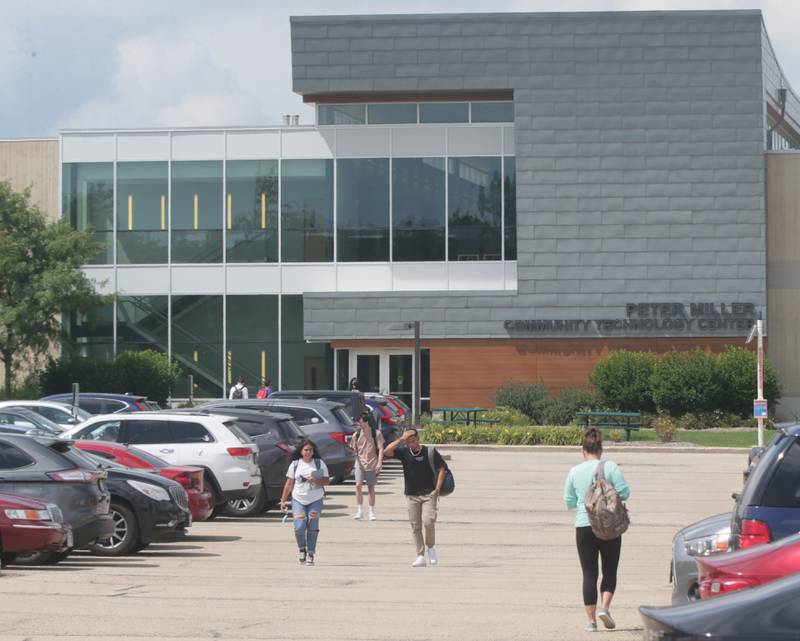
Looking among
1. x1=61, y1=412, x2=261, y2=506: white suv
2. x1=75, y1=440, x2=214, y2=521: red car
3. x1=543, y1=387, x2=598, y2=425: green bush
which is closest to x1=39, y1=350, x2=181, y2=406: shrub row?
x1=543, y1=387, x2=598, y2=425: green bush

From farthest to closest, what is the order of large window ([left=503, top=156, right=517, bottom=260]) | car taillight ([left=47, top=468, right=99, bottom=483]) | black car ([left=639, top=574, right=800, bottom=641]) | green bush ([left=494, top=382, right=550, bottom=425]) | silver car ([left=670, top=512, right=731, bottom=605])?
large window ([left=503, top=156, right=517, bottom=260]) → green bush ([left=494, top=382, right=550, bottom=425]) → car taillight ([left=47, top=468, right=99, bottom=483]) → silver car ([left=670, top=512, right=731, bottom=605]) → black car ([left=639, top=574, right=800, bottom=641])

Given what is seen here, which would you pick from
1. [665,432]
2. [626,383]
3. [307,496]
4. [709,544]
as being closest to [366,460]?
Answer: [307,496]

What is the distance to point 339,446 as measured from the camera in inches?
1024

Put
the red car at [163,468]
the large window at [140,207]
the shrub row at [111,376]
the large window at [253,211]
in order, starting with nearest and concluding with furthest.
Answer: the red car at [163,468] < the shrub row at [111,376] < the large window at [253,211] < the large window at [140,207]

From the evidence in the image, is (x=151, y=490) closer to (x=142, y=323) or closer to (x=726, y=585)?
(x=726, y=585)

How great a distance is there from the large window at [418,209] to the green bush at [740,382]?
10740mm

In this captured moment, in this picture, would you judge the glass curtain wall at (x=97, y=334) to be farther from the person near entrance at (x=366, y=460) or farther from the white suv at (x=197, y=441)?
the white suv at (x=197, y=441)

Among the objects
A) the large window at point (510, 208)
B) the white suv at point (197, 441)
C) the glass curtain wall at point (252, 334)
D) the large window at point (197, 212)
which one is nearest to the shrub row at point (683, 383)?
the large window at point (510, 208)

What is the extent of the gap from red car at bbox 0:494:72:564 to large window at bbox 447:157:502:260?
35047 mm

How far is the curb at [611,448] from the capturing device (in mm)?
37812

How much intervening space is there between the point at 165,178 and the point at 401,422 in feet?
70.9

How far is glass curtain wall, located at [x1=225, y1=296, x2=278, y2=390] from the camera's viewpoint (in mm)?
50219

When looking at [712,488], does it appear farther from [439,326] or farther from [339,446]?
[439,326]

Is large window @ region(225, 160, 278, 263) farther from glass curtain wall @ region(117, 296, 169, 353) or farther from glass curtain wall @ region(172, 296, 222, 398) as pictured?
glass curtain wall @ region(117, 296, 169, 353)
